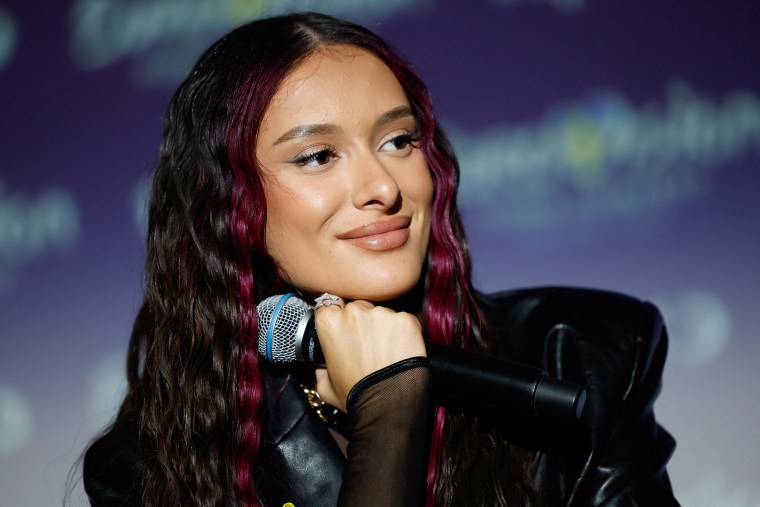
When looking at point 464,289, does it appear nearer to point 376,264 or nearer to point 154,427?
point 376,264

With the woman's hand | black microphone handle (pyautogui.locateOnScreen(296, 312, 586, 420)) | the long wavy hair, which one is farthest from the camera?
the long wavy hair

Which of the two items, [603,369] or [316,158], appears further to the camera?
[603,369]

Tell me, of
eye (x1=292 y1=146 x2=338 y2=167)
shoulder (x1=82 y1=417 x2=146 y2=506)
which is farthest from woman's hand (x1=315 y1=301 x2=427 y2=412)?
shoulder (x1=82 y1=417 x2=146 y2=506)

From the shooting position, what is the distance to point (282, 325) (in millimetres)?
1648

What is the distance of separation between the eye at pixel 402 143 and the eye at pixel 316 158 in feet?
0.44

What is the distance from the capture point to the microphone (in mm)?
1363

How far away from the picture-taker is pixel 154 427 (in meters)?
1.80

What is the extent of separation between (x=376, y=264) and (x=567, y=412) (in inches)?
21.5

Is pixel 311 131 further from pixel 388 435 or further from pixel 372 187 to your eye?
pixel 388 435

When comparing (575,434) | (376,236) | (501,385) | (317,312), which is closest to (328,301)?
(317,312)

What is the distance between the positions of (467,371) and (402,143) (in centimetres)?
65

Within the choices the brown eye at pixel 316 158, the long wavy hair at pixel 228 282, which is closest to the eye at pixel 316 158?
the brown eye at pixel 316 158

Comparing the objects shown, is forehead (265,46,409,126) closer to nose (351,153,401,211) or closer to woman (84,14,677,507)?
woman (84,14,677,507)

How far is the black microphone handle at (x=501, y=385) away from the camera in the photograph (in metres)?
1.36
